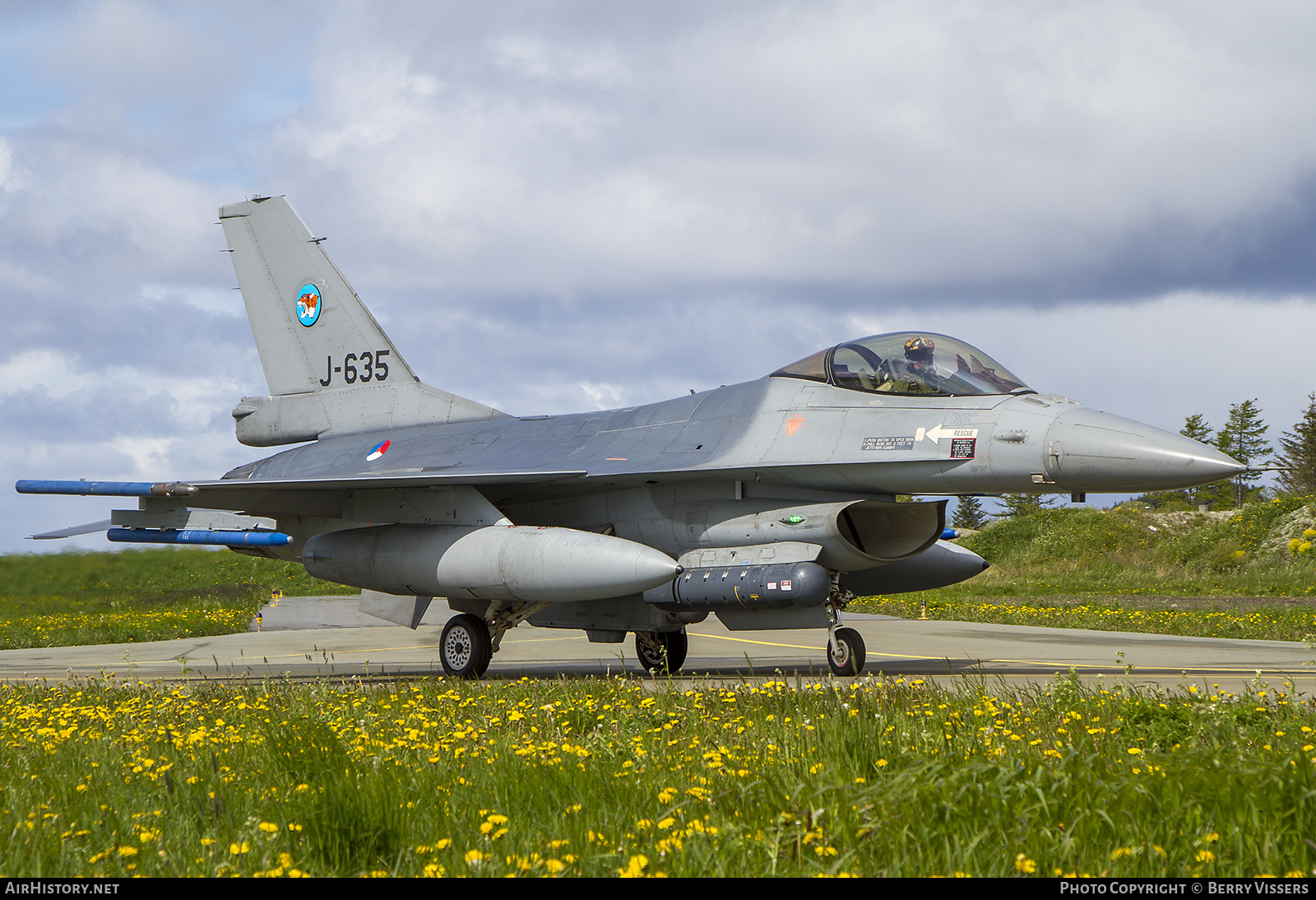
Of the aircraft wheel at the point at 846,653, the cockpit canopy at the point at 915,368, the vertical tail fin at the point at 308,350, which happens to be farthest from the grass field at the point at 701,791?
the vertical tail fin at the point at 308,350

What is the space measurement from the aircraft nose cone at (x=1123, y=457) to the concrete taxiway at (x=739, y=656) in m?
1.56

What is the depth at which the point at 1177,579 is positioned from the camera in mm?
31188

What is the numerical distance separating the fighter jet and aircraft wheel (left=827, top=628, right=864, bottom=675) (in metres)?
0.02

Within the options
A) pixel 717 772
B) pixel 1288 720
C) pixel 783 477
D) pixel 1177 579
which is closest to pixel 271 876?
pixel 717 772

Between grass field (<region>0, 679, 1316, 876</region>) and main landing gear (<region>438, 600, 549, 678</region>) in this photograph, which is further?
main landing gear (<region>438, 600, 549, 678</region>)

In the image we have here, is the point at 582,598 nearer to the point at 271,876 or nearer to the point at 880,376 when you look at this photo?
the point at 880,376

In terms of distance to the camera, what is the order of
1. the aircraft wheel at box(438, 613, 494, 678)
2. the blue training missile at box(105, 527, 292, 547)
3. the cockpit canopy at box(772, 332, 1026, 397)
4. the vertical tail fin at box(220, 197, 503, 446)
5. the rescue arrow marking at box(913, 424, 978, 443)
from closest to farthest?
the rescue arrow marking at box(913, 424, 978, 443) < the cockpit canopy at box(772, 332, 1026, 397) < the aircraft wheel at box(438, 613, 494, 678) < the blue training missile at box(105, 527, 292, 547) < the vertical tail fin at box(220, 197, 503, 446)

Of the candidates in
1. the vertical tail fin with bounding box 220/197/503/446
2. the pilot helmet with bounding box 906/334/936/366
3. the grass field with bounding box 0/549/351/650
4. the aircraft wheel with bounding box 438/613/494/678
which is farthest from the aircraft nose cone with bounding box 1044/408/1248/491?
the grass field with bounding box 0/549/351/650

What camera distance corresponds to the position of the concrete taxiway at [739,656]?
33.3 feet

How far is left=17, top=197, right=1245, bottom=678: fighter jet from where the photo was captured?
9406 mm

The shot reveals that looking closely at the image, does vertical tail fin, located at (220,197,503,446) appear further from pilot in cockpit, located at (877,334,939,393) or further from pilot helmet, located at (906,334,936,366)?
pilot helmet, located at (906,334,936,366)

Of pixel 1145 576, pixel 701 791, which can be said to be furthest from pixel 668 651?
pixel 1145 576

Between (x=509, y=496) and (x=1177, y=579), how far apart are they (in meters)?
26.1

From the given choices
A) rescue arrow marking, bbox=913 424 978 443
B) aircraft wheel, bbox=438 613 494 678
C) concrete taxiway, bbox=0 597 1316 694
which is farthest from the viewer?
aircraft wheel, bbox=438 613 494 678
